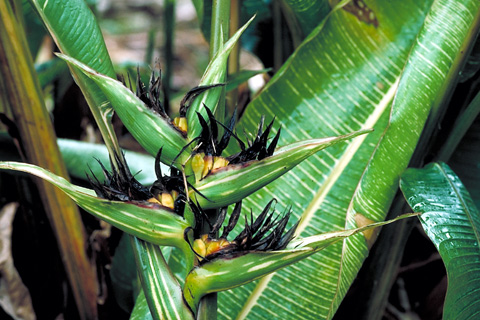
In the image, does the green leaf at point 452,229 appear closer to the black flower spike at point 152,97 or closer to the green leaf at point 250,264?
the green leaf at point 250,264

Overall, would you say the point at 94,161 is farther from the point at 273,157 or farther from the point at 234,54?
the point at 273,157

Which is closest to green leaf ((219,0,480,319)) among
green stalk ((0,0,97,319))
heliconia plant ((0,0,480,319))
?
heliconia plant ((0,0,480,319))

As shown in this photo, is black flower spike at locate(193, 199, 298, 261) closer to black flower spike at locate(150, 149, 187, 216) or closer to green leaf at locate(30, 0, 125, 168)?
black flower spike at locate(150, 149, 187, 216)

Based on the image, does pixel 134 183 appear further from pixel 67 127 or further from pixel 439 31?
pixel 67 127

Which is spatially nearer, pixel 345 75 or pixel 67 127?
pixel 345 75

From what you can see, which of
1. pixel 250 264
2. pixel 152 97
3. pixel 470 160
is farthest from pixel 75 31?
pixel 470 160

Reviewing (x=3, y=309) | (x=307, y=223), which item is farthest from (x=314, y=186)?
(x=3, y=309)
